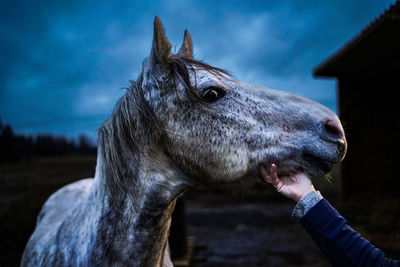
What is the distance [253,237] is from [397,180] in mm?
5974

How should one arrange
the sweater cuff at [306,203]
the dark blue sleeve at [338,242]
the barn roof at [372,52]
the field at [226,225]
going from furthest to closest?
the barn roof at [372,52] < the field at [226,225] < the sweater cuff at [306,203] < the dark blue sleeve at [338,242]

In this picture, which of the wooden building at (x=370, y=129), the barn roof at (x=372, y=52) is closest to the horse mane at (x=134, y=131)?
the barn roof at (x=372, y=52)

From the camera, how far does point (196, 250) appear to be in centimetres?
572

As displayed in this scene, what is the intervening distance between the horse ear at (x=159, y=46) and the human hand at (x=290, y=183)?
825 mm

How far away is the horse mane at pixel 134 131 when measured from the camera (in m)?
1.35

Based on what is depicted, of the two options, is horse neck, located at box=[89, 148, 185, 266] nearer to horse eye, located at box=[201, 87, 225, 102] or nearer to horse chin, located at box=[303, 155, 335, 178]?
horse eye, located at box=[201, 87, 225, 102]

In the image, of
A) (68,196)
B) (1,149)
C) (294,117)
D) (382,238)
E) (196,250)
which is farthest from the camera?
(196,250)

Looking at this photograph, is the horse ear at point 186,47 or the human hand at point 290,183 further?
the horse ear at point 186,47

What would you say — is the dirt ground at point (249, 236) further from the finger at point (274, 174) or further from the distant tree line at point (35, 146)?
the finger at point (274, 174)

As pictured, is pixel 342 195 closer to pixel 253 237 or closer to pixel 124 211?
pixel 253 237

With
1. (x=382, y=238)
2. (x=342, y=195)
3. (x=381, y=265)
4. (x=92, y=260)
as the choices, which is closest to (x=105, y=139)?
(x=92, y=260)

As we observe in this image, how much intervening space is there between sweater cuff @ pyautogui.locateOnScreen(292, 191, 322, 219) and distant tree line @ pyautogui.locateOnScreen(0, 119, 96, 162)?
404cm

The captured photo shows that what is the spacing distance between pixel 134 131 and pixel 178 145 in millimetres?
271

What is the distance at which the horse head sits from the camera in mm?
1272
